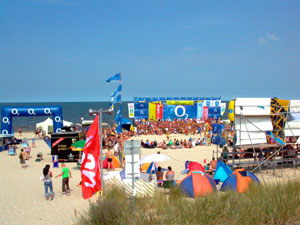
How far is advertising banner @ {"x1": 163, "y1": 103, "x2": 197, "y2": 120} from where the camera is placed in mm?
36406

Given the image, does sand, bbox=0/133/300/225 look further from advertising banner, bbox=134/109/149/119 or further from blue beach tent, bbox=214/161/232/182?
advertising banner, bbox=134/109/149/119

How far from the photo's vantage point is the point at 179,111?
36906mm

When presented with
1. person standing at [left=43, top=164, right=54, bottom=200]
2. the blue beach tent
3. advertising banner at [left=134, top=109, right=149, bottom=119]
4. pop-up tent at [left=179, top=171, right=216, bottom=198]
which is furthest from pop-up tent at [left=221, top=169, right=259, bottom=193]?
advertising banner at [left=134, top=109, right=149, bottom=119]

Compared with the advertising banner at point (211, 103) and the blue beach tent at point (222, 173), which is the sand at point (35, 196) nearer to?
the blue beach tent at point (222, 173)

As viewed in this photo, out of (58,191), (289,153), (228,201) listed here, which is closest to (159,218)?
(228,201)

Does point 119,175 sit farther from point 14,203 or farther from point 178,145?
point 178,145

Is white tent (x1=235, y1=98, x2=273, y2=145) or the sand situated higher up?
white tent (x1=235, y1=98, x2=273, y2=145)

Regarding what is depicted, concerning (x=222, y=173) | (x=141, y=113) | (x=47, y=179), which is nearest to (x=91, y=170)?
(x=47, y=179)

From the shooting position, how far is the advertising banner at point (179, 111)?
3641 centimetres

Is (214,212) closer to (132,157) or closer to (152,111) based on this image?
(132,157)

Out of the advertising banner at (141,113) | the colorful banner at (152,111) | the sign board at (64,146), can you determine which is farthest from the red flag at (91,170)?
the colorful banner at (152,111)

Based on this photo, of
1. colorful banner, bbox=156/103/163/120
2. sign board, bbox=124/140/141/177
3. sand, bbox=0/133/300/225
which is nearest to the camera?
sign board, bbox=124/140/141/177

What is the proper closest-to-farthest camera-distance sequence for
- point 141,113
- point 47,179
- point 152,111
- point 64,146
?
point 47,179 → point 64,146 → point 141,113 → point 152,111


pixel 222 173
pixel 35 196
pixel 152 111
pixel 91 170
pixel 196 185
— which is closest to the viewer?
pixel 91 170
